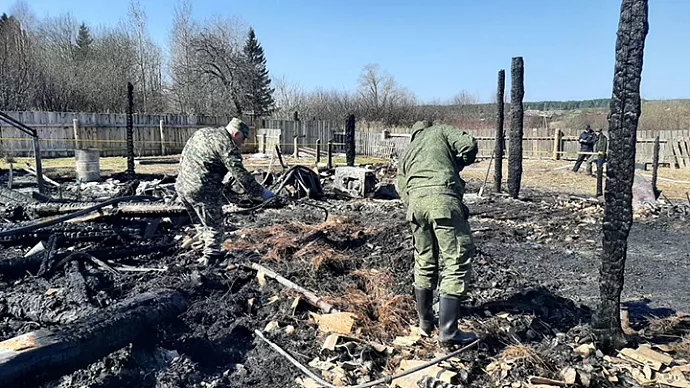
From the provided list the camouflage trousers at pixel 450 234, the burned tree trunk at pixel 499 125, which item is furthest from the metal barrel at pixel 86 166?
the camouflage trousers at pixel 450 234

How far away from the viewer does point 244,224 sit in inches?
340

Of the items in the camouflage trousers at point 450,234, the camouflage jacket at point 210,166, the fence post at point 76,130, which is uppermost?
the fence post at point 76,130

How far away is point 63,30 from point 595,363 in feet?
157

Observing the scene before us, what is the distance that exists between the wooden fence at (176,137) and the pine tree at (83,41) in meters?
15.9

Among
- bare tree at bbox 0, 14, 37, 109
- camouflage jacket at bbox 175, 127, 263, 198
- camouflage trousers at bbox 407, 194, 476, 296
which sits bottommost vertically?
camouflage trousers at bbox 407, 194, 476, 296

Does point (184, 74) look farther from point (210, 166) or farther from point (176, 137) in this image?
point (210, 166)

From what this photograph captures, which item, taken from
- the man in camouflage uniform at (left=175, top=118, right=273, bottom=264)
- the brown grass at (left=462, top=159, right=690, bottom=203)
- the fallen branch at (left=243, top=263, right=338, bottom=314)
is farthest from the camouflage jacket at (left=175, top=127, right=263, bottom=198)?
the brown grass at (left=462, top=159, right=690, bottom=203)

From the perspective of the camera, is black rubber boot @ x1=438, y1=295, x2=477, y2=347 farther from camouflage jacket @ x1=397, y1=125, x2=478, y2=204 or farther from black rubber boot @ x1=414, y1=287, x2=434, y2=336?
camouflage jacket @ x1=397, y1=125, x2=478, y2=204

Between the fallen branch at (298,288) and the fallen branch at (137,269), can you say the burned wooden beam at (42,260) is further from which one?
the fallen branch at (298,288)

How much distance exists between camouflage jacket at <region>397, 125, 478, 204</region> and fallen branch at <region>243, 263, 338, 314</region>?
1.15 meters

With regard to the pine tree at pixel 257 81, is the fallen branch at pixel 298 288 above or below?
below

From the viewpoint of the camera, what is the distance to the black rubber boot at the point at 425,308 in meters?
3.74

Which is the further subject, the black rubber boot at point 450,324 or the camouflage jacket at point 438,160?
the camouflage jacket at point 438,160

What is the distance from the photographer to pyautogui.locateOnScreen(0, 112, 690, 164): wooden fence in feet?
69.2
